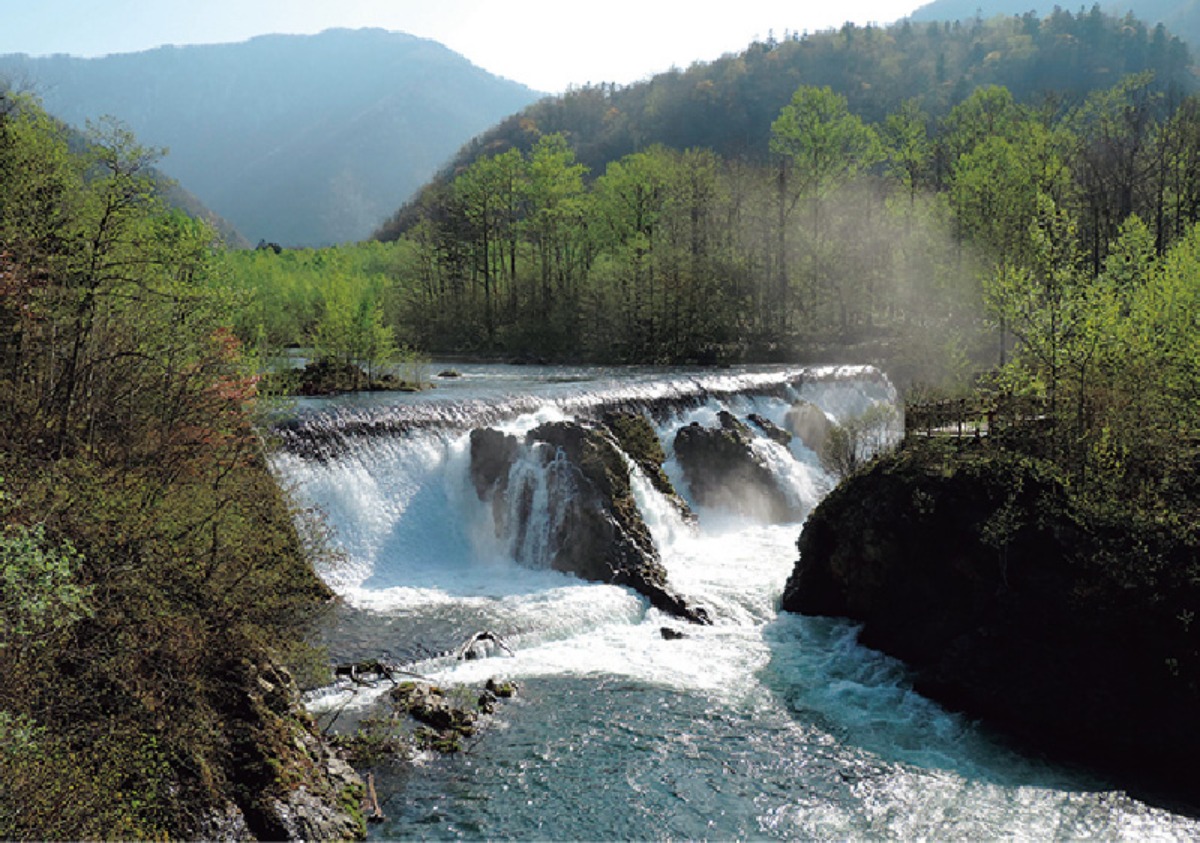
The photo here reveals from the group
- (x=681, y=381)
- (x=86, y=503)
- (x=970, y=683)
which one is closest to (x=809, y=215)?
(x=681, y=381)

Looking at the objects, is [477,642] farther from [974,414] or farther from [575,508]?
[974,414]

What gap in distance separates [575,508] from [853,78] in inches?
5155

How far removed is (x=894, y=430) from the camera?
29562 mm

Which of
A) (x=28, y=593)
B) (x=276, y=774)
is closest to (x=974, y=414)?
(x=276, y=774)

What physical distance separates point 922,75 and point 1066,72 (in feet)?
70.2

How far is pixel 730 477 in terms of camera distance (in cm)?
2752

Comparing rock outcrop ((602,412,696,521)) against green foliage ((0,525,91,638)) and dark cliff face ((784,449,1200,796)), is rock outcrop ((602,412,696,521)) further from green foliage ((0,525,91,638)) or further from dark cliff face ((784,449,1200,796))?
green foliage ((0,525,91,638))

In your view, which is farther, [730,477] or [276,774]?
[730,477]

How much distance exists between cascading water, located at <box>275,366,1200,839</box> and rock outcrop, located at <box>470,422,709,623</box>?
0.13 meters

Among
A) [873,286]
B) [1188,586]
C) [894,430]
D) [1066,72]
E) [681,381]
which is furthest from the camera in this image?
[1066,72]

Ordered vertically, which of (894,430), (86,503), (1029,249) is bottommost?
(894,430)

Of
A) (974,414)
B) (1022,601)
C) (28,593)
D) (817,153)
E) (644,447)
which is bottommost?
(1022,601)

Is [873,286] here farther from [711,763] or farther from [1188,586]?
[711,763]

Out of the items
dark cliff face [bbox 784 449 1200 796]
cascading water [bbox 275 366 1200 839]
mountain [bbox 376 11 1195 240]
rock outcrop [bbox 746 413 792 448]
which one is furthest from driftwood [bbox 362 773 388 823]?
mountain [bbox 376 11 1195 240]
